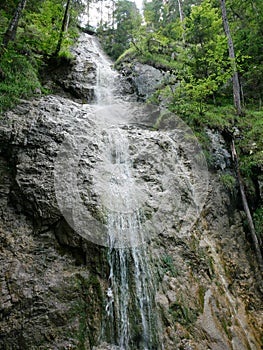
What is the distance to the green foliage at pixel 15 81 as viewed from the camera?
6.95 meters

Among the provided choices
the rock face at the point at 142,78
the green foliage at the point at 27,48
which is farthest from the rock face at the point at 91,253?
the rock face at the point at 142,78

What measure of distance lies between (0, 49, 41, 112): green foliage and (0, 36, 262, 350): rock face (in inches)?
17.2

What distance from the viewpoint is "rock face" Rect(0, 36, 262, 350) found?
4578mm

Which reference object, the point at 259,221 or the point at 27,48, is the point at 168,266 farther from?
the point at 27,48

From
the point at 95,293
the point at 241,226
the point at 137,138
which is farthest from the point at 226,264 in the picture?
the point at 137,138

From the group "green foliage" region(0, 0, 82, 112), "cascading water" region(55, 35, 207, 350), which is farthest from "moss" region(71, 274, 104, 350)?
"green foliage" region(0, 0, 82, 112)

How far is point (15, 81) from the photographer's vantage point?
308 inches

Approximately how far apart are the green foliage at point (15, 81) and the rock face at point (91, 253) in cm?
44

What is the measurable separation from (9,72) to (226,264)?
29.4 feet

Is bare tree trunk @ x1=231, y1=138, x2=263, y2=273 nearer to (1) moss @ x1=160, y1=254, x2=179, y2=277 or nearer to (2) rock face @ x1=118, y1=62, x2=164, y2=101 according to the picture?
(1) moss @ x1=160, y1=254, x2=179, y2=277

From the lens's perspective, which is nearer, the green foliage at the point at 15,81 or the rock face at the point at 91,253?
the rock face at the point at 91,253

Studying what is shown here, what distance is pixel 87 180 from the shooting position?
20.2 ft

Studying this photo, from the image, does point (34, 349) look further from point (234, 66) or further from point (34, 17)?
point (34, 17)

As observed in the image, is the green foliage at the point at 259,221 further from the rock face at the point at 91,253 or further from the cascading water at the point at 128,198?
the cascading water at the point at 128,198
